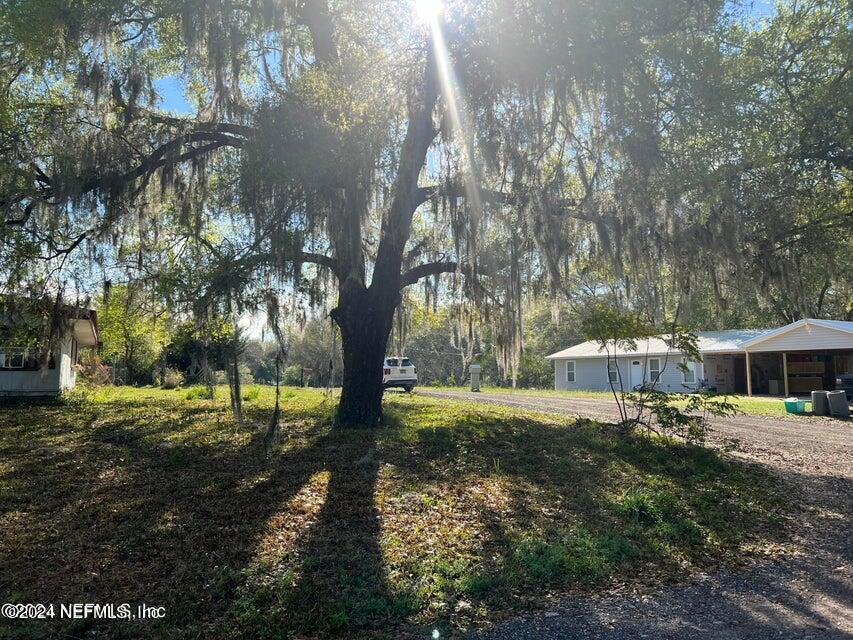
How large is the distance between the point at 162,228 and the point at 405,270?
442cm

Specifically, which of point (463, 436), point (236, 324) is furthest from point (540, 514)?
point (236, 324)

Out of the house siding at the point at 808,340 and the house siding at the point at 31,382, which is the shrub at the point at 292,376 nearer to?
the house siding at the point at 31,382

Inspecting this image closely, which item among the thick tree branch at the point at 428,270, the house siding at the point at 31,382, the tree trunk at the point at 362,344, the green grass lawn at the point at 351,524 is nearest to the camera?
the green grass lawn at the point at 351,524

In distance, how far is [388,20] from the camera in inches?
361

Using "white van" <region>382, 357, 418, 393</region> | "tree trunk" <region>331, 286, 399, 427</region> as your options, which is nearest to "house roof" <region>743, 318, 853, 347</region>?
"white van" <region>382, 357, 418, 393</region>

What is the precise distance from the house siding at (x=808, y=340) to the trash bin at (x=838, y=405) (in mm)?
6472

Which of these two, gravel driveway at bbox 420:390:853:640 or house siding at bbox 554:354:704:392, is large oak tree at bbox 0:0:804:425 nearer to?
gravel driveway at bbox 420:390:853:640

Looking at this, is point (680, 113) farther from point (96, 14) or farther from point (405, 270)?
point (96, 14)

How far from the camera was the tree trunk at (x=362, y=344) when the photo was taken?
926 cm

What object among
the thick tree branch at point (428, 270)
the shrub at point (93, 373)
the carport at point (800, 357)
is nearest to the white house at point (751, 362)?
the carport at point (800, 357)

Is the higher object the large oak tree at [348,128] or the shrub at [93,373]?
the large oak tree at [348,128]

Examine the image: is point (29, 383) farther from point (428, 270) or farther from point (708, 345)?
point (708, 345)

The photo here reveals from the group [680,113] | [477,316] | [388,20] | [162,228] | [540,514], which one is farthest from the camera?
[477,316]

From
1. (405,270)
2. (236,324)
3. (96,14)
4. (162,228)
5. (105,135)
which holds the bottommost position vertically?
(236,324)
